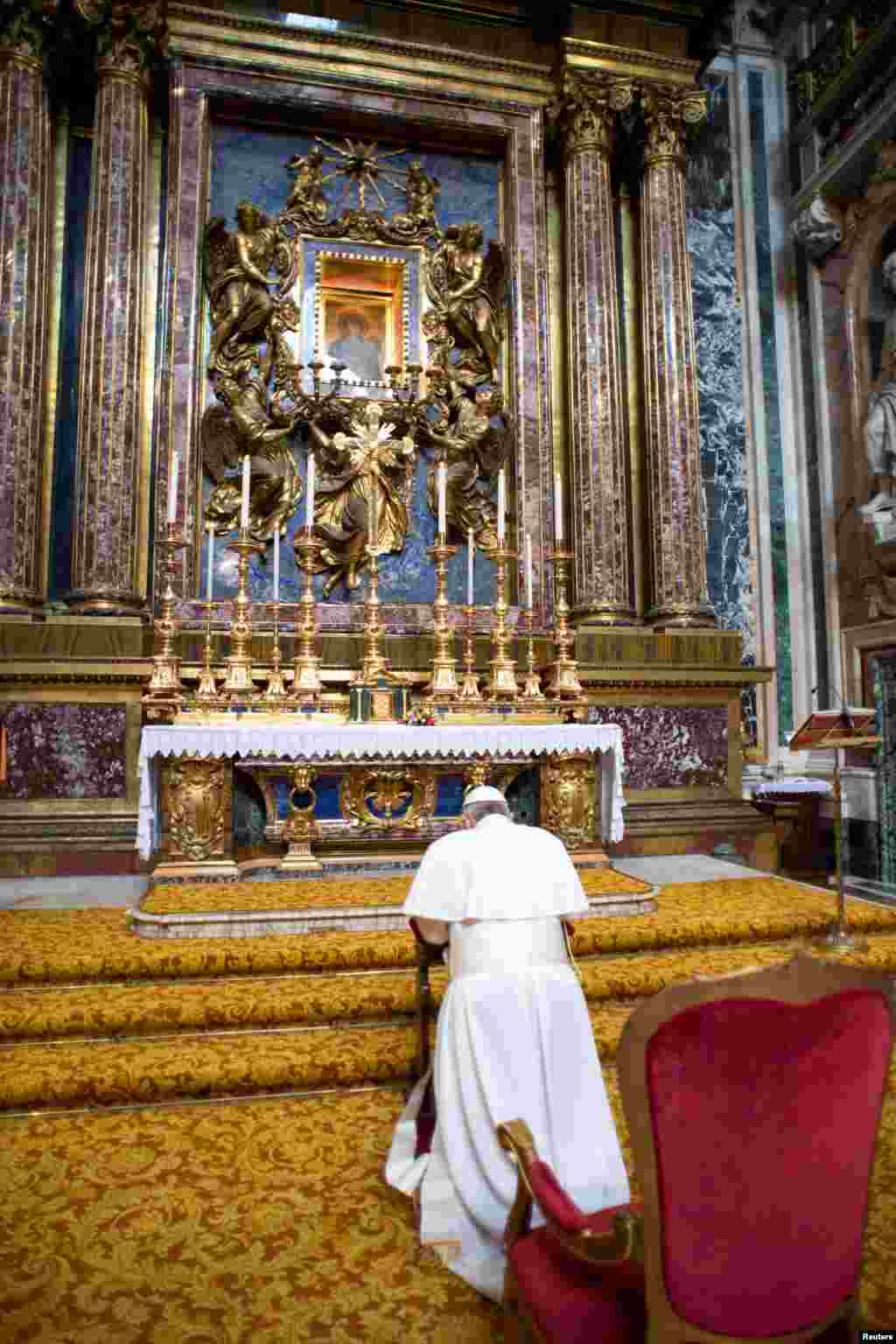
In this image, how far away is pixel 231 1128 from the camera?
336cm

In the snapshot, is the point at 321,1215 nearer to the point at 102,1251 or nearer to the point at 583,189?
the point at 102,1251

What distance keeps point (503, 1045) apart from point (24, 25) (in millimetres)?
8889

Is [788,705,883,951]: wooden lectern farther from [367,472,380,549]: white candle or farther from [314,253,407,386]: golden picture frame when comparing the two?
[314,253,407,386]: golden picture frame

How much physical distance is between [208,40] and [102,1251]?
9.34 metres

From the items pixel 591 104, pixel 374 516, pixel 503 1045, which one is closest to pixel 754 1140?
pixel 503 1045

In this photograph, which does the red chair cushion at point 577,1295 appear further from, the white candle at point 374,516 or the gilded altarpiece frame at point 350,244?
the gilded altarpiece frame at point 350,244

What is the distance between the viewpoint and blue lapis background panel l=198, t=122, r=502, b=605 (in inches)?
322

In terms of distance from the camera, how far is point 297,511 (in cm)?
833

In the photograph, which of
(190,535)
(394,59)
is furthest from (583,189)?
(190,535)

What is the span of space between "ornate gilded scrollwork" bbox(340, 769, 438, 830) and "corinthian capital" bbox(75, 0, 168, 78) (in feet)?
21.3

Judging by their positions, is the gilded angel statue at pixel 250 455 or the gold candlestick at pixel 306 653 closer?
the gold candlestick at pixel 306 653

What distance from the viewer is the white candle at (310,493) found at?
706 centimetres

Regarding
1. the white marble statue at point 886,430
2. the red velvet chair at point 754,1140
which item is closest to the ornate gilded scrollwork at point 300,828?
the red velvet chair at point 754,1140

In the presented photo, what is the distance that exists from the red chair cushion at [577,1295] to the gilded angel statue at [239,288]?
25.5 ft
